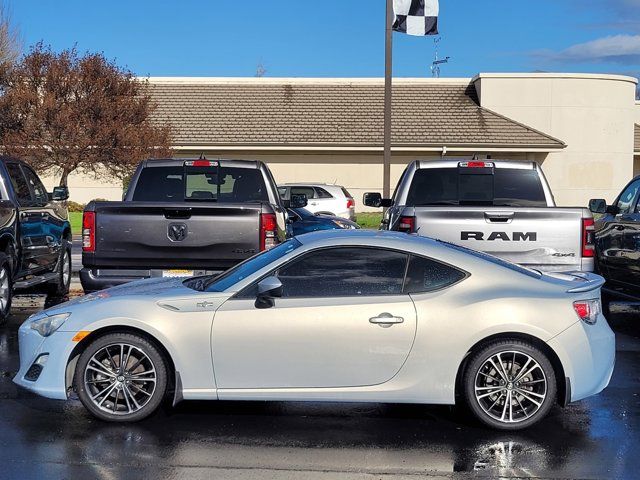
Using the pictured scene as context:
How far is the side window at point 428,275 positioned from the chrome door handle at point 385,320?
0.85 ft

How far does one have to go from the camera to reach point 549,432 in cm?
633

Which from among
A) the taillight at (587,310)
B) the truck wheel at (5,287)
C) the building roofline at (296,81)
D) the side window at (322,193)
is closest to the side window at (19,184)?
the truck wheel at (5,287)

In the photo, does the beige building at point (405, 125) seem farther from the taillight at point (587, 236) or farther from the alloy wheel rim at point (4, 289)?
the taillight at point (587, 236)

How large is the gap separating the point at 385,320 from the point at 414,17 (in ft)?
55.4

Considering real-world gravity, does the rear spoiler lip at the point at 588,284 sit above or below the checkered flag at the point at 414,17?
below

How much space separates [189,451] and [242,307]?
41.9 inches

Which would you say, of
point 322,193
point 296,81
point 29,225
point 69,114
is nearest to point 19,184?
point 29,225

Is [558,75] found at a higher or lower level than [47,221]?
higher

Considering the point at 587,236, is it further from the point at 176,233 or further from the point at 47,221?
the point at 47,221

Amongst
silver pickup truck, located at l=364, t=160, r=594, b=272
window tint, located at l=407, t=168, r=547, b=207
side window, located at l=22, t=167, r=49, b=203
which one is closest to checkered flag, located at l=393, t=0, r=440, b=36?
side window, located at l=22, t=167, r=49, b=203

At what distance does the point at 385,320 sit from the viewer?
6219mm

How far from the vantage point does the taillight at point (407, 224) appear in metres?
9.19

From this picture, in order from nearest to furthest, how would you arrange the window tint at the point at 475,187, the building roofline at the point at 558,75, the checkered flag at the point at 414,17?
the window tint at the point at 475,187, the checkered flag at the point at 414,17, the building roofline at the point at 558,75

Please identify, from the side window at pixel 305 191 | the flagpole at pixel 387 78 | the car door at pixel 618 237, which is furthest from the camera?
the side window at pixel 305 191
